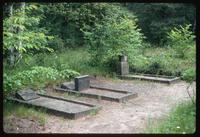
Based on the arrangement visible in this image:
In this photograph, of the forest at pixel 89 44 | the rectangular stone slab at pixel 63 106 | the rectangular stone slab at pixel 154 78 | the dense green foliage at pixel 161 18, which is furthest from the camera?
the dense green foliage at pixel 161 18

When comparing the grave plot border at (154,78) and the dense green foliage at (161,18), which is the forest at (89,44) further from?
the grave plot border at (154,78)

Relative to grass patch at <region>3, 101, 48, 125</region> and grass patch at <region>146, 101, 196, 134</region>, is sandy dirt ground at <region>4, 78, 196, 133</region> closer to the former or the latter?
grass patch at <region>3, 101, 48, 125</region>

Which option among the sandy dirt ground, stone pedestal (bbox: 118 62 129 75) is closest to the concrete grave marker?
stone pedestal (bbox: 118 62 129 75)

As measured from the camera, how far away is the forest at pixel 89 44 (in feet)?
25.8

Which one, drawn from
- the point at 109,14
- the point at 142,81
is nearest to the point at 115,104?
the point at 142,81

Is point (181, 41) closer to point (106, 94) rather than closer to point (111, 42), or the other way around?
point (111, 42)

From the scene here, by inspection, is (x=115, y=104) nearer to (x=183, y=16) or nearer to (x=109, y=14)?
(x=109, y=14)

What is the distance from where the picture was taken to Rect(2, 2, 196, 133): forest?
7.88 metres

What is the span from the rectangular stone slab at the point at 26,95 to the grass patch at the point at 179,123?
11.8 feet

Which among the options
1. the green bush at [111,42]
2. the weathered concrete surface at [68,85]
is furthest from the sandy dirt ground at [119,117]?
the green bush at [111,42]

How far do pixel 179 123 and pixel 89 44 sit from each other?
319 inches

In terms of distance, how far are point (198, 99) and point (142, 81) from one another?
8207mm

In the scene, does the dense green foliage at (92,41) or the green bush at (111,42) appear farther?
the green bush at (111,42)

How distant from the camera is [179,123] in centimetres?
701
